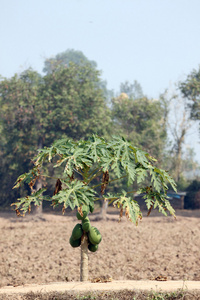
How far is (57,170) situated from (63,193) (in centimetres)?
2537

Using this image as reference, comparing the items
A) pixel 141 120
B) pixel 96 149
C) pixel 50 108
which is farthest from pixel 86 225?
pixel 141 120

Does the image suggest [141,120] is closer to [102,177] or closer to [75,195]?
[102,177]

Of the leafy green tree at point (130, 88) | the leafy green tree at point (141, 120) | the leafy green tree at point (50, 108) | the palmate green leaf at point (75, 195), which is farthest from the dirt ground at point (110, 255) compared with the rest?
the leafy green tree at point (130, 88)

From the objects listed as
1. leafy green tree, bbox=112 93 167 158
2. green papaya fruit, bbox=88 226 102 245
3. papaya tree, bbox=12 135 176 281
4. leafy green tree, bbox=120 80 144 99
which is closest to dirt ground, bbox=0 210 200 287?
green papaya fruit, bbox=88 226 102 245

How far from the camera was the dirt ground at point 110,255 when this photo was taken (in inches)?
539

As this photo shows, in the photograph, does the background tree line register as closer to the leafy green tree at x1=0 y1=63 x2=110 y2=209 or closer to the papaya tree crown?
the leafy green tree at x1=0 y1=63 x2=110 y2=209

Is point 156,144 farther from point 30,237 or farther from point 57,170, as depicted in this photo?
point 30,237

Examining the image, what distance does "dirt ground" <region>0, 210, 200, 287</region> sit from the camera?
13.7 m

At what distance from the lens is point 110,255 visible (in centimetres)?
1579

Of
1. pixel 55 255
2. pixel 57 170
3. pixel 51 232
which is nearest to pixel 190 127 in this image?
pixel 57 170

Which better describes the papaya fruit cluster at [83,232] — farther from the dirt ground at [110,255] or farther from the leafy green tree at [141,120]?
the leafy green tree at [141,120]

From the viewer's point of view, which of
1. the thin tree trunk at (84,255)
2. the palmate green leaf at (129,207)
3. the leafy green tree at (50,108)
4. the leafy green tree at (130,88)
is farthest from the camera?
the leafy green tree at (130,88)

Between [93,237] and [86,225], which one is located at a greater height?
[86,225]

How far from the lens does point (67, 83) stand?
28.5 meters
